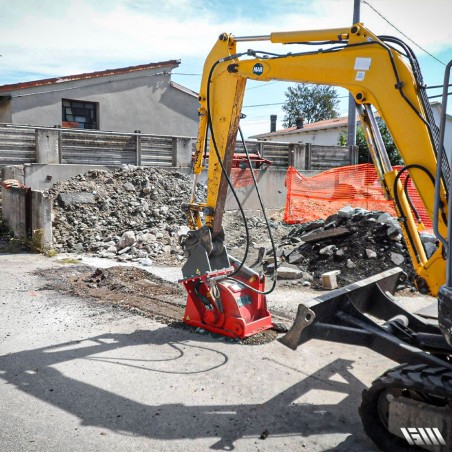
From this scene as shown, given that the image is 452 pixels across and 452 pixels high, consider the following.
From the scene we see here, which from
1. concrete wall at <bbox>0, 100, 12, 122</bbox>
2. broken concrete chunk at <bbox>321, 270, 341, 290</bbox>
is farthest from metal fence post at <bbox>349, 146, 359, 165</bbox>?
concrete wall at <bbox>0, 100, 12, 122</bbox>

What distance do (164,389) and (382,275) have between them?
7.29 ft

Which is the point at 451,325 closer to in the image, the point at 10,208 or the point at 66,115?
the point at 10,208

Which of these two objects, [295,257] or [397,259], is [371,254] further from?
[295,257]

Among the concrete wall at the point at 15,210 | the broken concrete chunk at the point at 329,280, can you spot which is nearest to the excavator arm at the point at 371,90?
the broken concrete chunk at the point at 329,280

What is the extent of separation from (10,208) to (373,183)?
9.42 metres

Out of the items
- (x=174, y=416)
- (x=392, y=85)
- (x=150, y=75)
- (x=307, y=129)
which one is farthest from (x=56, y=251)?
(x=307, y=129)

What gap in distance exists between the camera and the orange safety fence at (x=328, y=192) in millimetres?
14031

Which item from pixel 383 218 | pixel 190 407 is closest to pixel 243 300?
pixel 190 407

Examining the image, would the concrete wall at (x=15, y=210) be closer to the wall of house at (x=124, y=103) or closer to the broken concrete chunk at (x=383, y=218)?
the broken concrete chunk at (x=383, y=218)

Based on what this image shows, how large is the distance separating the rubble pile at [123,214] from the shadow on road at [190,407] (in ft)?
17.0

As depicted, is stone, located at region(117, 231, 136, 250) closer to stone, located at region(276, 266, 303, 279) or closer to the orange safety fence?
stone, located at region(276, 266, 303, 279)

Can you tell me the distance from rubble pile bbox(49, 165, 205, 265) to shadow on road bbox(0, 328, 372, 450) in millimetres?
5183

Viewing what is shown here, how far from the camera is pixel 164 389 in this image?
4.39 meters

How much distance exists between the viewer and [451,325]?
2.86m
